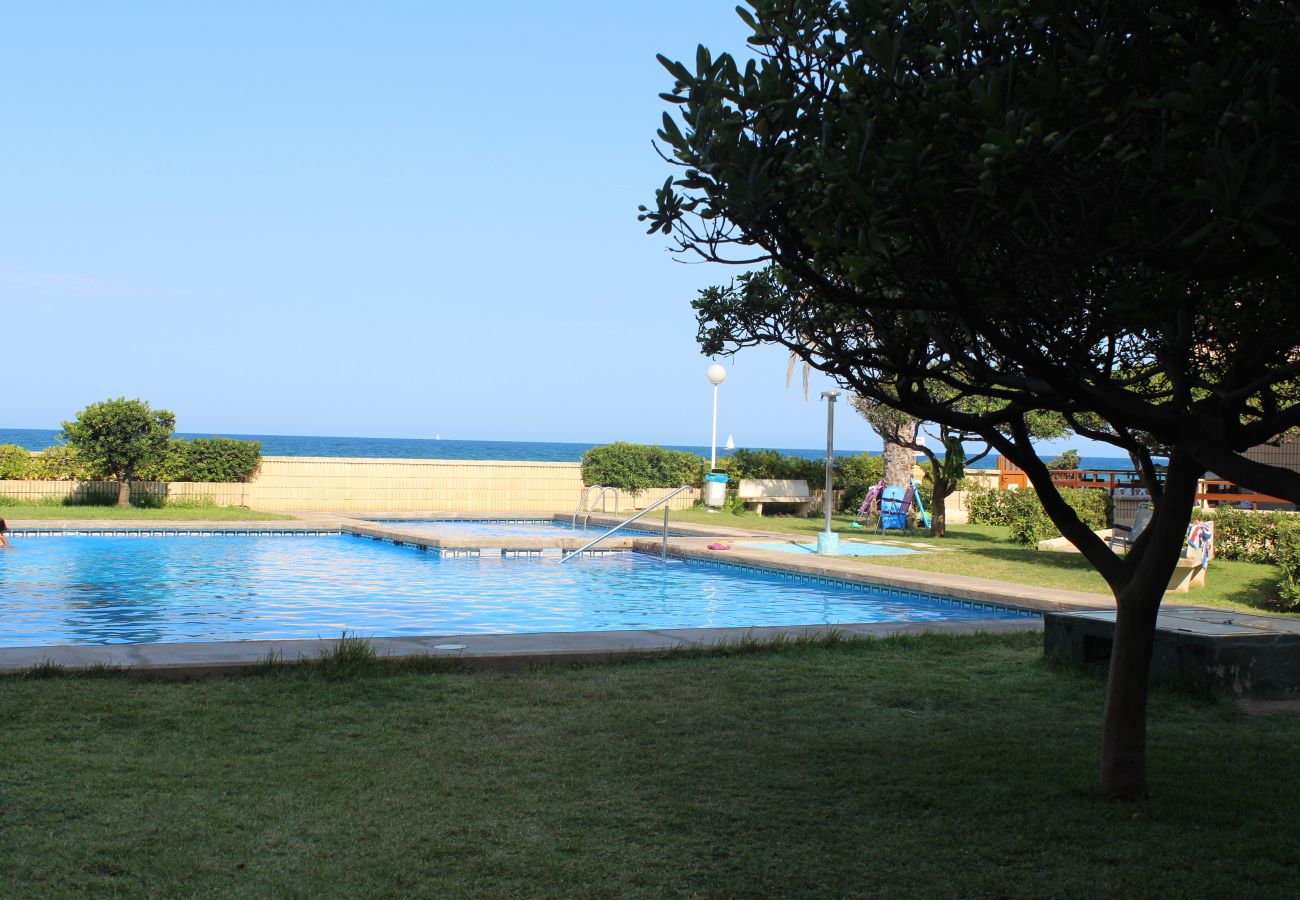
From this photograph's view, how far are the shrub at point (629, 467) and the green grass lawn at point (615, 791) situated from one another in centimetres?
2169

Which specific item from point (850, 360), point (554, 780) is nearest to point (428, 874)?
point (554, 780)

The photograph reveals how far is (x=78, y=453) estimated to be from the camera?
23.8 metres

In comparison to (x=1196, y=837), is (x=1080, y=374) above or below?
above

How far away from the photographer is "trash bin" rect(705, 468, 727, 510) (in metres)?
28.0

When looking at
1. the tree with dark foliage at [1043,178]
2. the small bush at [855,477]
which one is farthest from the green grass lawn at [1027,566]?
the tree with dark foliage at [1043,178]

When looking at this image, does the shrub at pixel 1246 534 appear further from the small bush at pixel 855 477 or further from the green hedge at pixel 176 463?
the green hedge at pixel 176 463

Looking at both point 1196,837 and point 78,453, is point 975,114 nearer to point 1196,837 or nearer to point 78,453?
point 1196,837

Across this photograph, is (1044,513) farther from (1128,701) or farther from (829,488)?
(1128,701)

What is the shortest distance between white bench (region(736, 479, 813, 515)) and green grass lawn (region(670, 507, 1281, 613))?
476cm

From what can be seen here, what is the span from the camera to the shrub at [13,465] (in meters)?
24.4

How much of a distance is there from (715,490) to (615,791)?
906 inches

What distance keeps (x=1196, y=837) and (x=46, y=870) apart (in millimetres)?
4166

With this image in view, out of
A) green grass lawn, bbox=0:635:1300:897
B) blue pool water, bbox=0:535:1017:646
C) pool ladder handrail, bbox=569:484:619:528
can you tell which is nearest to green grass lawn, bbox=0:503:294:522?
blue pool water, bbox=0:535:1017:646

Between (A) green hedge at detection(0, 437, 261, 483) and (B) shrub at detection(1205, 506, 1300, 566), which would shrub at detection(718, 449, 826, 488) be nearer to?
(A) green hedge at detection(0, 437, 261, 483)
